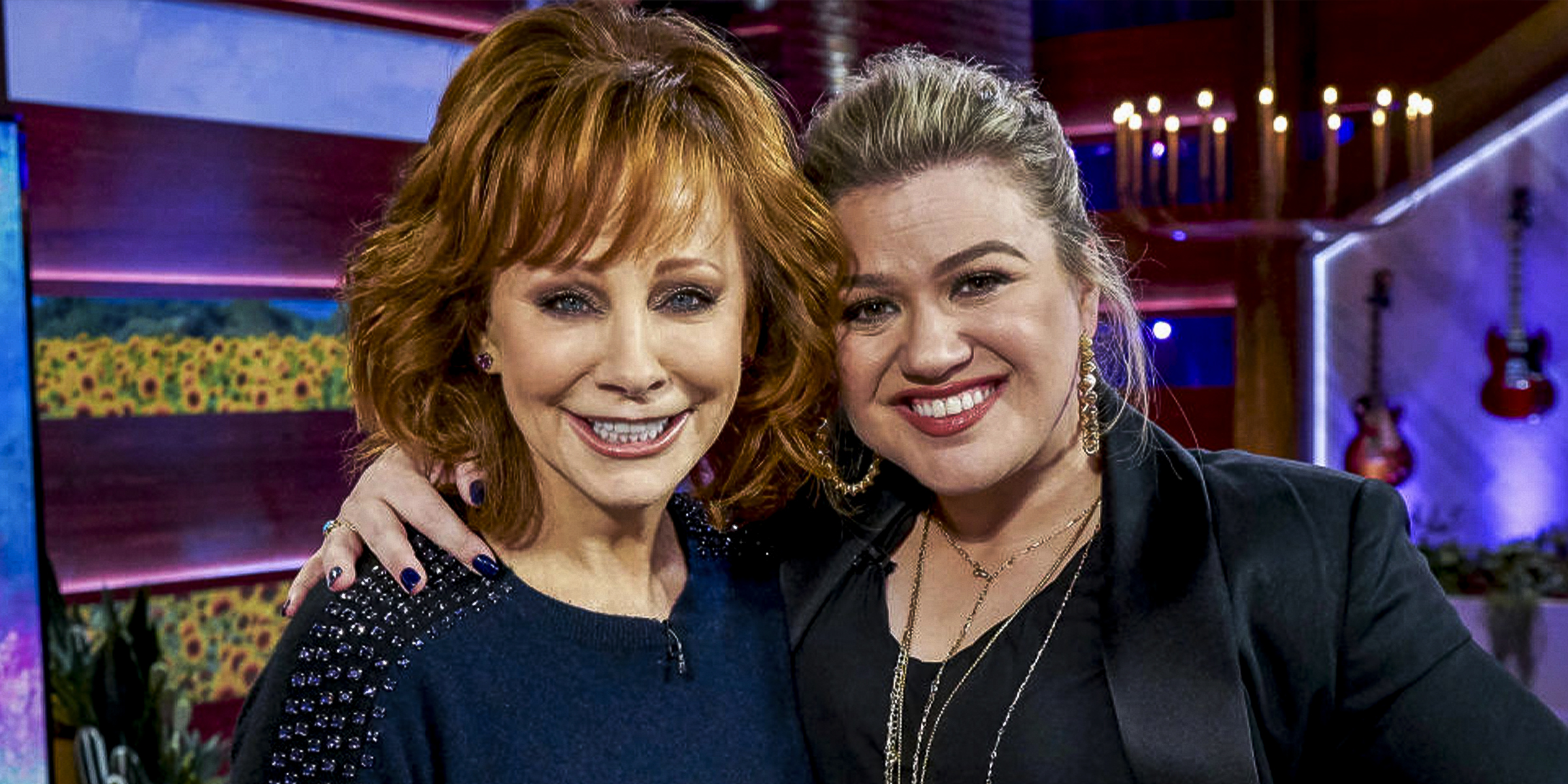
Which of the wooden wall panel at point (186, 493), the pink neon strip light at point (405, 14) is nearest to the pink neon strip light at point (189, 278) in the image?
the wooden wall panel at point (186, 493)

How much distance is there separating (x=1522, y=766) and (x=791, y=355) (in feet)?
2.71

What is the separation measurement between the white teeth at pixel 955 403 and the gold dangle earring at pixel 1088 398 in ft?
0.49

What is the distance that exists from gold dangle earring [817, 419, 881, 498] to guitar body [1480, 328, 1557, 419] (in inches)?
200

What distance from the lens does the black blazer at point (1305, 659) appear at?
4.89 feet

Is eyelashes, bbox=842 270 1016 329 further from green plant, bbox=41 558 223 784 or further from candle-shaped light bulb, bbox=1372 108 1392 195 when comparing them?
candle-shaped light bulb, bbox=1372 108 1392 195

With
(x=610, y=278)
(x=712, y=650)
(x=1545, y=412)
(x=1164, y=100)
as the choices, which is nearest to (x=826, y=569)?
(x=712, y=650)

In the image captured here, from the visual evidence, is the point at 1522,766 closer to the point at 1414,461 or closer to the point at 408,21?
the point at 408,21

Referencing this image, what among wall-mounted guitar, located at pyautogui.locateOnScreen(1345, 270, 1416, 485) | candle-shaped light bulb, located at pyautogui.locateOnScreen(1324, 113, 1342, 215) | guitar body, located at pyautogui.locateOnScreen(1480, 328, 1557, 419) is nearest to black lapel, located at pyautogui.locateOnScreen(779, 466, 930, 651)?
candle-shaped light bulb, located at pyautogui.locateOnScreen(1324, 113, 1342, 215)

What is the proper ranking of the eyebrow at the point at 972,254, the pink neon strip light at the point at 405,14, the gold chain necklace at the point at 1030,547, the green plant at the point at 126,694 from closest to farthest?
the eyebrow at the point at 972,254, the gold chain necklace at the point at 1030,547, the green plant at the point at 126,694, the pink neon strip light at the point at 405,14

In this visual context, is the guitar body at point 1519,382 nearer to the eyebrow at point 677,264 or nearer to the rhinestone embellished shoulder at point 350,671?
the eyebrow at point 677,264

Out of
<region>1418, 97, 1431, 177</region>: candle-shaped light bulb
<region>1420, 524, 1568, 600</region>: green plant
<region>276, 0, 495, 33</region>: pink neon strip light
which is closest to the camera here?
<region>276, 0, 495, 33</region>: pink neon strip light

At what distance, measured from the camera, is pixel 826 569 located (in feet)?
5.89

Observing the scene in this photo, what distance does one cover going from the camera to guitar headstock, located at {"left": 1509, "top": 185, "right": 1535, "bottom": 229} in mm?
6184

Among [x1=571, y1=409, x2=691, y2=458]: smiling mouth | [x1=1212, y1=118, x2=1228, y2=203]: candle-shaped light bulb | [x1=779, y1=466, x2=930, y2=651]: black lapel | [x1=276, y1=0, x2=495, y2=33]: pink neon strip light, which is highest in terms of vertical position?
[x1=276, y1=0, x2=495, y2=33]: pink neon strip light
